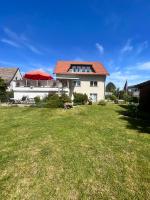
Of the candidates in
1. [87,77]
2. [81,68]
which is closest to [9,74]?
[81,68]

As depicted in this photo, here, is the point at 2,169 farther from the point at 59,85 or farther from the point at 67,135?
the point at 59,85

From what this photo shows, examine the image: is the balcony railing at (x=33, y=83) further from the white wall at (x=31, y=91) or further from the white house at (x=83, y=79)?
the white wall at (x=31, y=91)

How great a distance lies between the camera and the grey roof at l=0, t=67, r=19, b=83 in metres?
42.5

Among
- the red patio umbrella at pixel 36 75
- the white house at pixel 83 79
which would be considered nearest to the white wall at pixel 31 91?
the red patio umbrella at pixel 36 75

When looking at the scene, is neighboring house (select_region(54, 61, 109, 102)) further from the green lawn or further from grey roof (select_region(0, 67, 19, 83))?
the green lawn

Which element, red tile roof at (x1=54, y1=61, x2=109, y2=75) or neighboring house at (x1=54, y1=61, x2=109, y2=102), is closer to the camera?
red tile roof at (x1=54, y1=61, x2=109, y2=75)

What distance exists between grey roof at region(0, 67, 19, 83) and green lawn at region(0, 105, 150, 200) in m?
34.8

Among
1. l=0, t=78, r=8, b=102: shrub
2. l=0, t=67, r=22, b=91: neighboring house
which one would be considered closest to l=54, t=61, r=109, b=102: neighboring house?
l=0, t=78, r=8, b=102: shrub

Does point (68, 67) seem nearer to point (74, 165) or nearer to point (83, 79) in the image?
point (83, 79)

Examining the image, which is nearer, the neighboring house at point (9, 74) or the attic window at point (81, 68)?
the attic window at point (81, 68)

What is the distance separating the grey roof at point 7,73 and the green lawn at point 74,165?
1370 inches

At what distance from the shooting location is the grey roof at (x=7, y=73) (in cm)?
4248

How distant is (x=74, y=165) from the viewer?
21.1 ft

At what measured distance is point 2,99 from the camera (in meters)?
26.7
